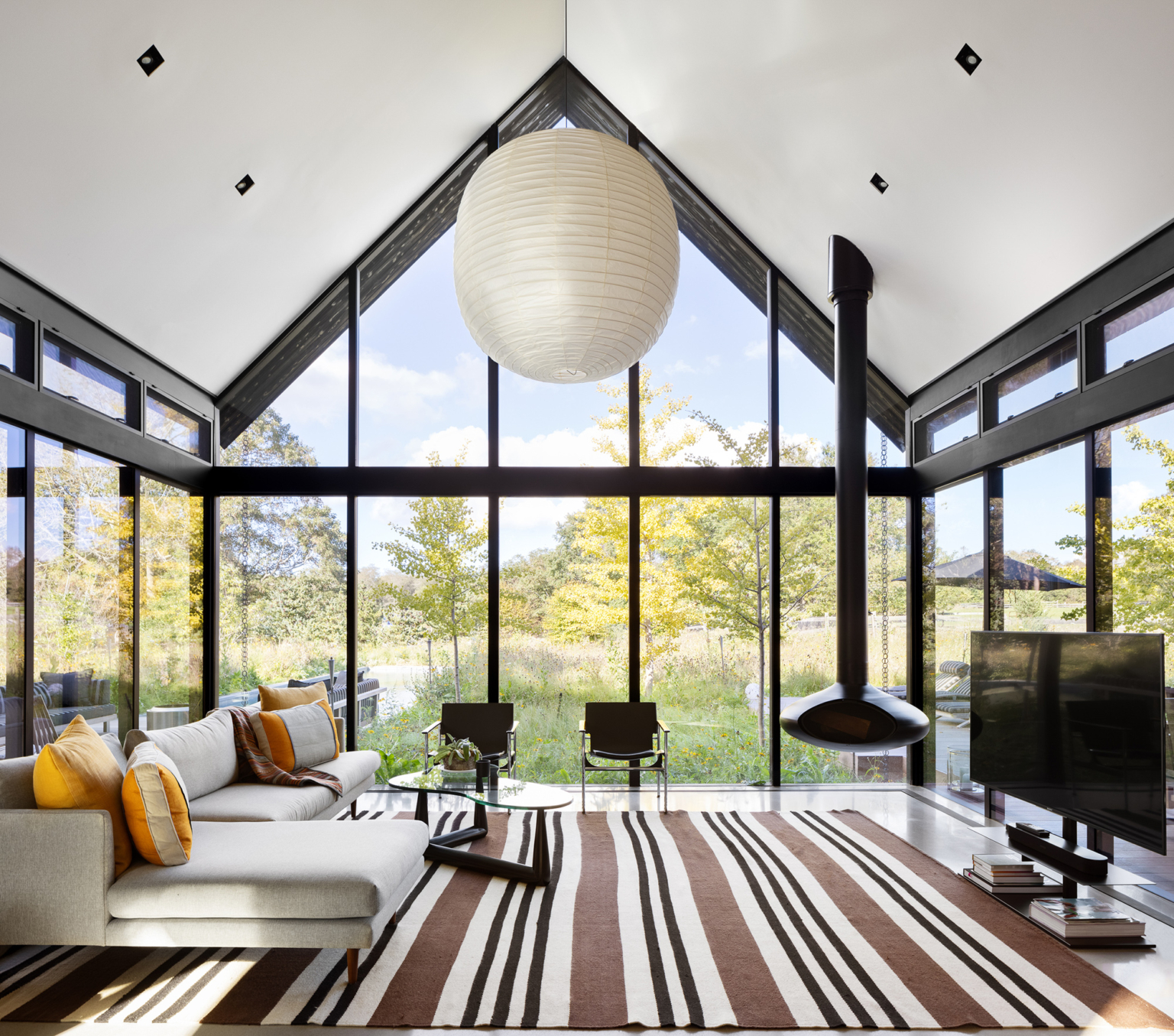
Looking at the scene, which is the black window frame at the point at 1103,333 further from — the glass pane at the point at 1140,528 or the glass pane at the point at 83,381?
the glass pane at the point at 83,381

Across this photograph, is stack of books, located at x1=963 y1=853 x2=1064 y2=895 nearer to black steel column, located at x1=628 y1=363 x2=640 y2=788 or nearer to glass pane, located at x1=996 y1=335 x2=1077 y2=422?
glass pane, located at x1=996 y1=335 x2=1077 y2=422

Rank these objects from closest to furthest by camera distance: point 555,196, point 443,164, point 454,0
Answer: point 555,196
point 454,0
point 443,164

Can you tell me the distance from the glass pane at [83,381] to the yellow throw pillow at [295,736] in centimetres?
215

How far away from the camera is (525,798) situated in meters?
4.11

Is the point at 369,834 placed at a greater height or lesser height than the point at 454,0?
lesser

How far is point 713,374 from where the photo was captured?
645 cm

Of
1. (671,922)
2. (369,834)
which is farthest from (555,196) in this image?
(671,922)

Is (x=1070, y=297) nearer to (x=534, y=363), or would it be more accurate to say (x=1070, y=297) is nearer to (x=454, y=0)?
(x=534, y=363)

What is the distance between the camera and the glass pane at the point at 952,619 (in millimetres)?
Result: 5578

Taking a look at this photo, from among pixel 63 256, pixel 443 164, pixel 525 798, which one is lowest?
pixel 525 798

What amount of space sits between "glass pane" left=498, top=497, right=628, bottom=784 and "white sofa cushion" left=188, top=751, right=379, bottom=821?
5.36 feet

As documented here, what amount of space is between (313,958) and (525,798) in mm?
1244

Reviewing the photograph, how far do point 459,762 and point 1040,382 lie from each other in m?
4.09

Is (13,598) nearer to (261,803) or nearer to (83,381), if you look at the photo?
(83,381)
